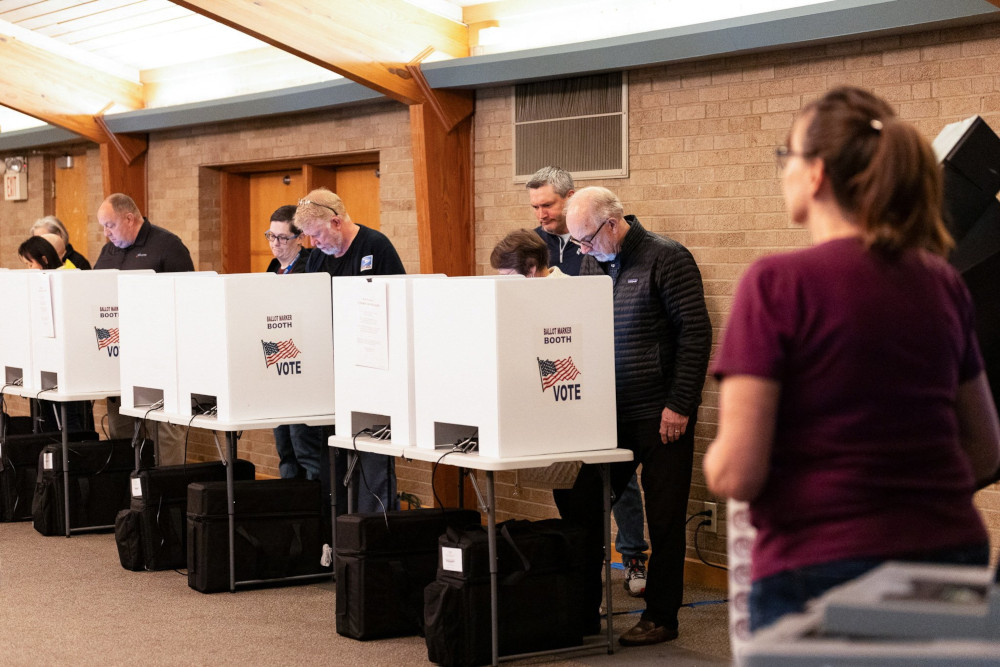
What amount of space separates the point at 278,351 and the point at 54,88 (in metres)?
4.06

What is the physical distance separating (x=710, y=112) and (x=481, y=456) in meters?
1.95

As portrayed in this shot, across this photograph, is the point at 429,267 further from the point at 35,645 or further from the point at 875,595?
the point at 875,595

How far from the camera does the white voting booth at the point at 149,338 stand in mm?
4926

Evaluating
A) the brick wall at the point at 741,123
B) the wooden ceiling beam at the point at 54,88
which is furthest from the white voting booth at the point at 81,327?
the brick wall at the point at 741,123

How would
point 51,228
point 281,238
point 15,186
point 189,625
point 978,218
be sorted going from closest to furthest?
point 978,218 < point 189,625 < point 281,238 < point 51,228 < point 15,186

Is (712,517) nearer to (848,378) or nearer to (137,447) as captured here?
(137,447)

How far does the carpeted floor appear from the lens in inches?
153

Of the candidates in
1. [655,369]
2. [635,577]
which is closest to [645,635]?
[635,577]

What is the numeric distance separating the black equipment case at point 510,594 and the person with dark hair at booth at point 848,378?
2228 mm

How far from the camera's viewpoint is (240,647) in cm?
401

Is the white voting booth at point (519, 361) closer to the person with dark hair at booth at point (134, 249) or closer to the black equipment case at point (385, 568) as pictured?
the black equipment case at point (385, 568)

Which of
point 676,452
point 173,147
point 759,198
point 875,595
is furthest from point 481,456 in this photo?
point 173,147

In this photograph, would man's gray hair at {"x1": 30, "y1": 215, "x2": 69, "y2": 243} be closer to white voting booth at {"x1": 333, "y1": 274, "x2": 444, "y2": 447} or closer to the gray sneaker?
white voting booth at {"x1": 333, "y1": 274, "x2": 444, "y2": 447}

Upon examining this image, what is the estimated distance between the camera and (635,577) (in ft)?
15.5
